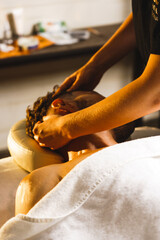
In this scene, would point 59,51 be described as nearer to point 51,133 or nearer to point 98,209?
point 51,133

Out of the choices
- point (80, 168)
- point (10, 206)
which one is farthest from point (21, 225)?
point (10, 206)

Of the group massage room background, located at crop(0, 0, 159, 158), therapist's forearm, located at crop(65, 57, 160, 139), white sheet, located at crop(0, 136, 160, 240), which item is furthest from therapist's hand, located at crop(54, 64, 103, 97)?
massage room background, located at crop(0, 0, 159, 158)

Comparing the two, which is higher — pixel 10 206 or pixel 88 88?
pixel 88 88

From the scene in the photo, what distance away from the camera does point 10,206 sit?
1347 millimetres

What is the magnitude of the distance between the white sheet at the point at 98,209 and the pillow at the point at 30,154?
43 centimetres

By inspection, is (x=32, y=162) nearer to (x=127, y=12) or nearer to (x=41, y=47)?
(x=41, y=47)

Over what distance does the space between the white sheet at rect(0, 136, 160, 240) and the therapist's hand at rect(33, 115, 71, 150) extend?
13.0 inches

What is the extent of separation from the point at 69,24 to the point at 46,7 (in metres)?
0.28

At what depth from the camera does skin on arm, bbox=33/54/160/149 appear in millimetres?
1149

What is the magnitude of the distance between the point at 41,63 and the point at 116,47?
1.58m

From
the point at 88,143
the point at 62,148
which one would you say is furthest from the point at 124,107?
the point at 62,148

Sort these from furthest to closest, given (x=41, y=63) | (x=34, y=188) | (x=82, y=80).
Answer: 1. (x=41, y=63)
2. (x=82, y=80)
3. (x=34, y=188)

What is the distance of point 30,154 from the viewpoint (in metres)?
1.49

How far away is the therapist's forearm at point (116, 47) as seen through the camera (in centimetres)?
167
